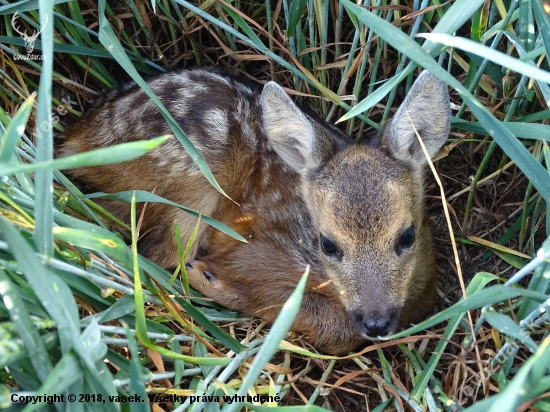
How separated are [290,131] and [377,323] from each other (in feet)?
3.46

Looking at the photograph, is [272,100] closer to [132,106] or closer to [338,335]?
[132,106]

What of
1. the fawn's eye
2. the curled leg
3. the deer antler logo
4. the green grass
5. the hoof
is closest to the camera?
the green grass

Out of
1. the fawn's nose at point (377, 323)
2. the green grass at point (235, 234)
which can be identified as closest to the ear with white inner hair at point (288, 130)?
the green grass at point (235, 234)

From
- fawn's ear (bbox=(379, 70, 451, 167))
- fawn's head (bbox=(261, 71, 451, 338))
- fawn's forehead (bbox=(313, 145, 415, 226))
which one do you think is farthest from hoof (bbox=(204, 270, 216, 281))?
fawn's ear (bbox=(379, 70, 451, 167))

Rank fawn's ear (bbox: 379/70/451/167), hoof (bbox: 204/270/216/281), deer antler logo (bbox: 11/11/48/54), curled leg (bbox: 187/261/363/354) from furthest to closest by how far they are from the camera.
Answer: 1. hoof (bbox: 204/270/216/281)
2. deer antler logo (bbox: 11/11/48/54)
3. curled leg (bbox: 187/261/363/354)
4. fawn's ear (bbox: 379/70/451/167)

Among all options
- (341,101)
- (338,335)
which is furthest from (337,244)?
(341,101)

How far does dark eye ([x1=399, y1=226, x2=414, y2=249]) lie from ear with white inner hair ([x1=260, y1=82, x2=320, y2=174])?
617 millimetres

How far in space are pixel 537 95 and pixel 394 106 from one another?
3.14 feet

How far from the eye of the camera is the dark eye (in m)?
2.88

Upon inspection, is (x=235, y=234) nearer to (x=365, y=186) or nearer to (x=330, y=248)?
(x=330, y=248)

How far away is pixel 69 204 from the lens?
3121mm

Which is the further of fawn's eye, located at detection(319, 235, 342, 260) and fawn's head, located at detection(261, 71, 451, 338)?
fawn's eye, located at detection(319, 235, 342, 260)

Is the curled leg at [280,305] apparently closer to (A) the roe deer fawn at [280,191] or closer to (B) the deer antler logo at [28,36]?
(A) the roe deer fawn at [280,191]

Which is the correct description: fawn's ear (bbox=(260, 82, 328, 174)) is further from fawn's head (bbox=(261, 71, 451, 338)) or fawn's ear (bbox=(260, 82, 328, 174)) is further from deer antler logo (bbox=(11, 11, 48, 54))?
deer antler logo (bbox=(11, 11, 48, 54))
